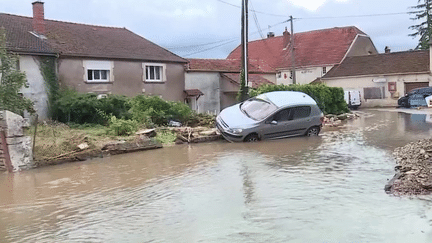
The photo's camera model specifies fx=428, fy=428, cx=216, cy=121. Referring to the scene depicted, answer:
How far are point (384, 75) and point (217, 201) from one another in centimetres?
3553

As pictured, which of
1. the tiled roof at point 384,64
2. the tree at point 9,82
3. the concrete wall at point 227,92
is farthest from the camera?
the tiled roof at point 384,64

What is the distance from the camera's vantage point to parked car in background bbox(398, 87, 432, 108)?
34.5 meters

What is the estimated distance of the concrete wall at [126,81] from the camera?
24312 mm

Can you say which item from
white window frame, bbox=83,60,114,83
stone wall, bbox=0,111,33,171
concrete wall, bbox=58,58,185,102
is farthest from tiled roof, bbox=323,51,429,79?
stone wall, bbox=0,111,33,171

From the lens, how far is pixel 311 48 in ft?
160

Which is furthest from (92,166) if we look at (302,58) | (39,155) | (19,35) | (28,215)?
(302,58)

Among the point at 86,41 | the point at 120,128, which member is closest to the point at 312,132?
the point at 120,128

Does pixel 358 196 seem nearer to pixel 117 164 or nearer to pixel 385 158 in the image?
pixel 385 158

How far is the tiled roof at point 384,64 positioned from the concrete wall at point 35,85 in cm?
2917

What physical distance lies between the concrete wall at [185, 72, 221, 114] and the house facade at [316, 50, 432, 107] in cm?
1568

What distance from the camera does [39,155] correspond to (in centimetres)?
1348

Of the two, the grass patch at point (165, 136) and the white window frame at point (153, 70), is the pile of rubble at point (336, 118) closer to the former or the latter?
the grass patch at point (165, 136)

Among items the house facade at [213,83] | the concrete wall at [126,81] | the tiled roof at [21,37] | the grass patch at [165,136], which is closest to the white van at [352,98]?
the house facade at [213,83]

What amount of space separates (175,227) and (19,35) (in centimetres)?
2068
